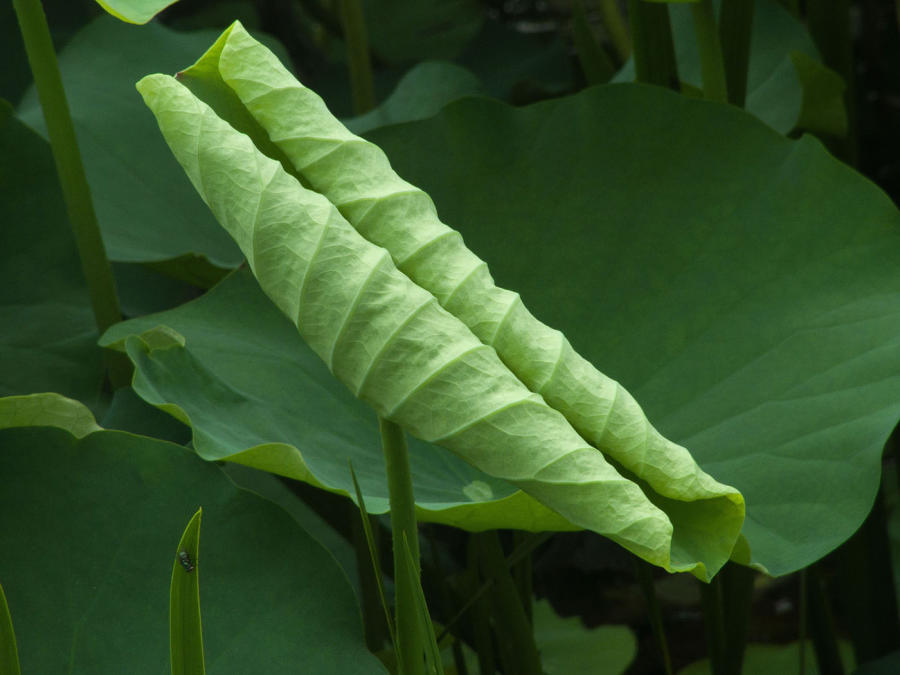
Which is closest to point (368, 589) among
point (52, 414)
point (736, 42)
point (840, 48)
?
point (52, 414)

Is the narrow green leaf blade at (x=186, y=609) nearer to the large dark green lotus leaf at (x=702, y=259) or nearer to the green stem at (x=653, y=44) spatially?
the large dark green lotus leaf at (x=702, y=259)

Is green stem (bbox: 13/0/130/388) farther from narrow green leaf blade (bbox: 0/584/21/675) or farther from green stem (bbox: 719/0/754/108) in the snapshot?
green stem (bbox: 719/0/754/108)

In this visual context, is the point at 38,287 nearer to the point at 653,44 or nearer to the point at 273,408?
the point at 273,408

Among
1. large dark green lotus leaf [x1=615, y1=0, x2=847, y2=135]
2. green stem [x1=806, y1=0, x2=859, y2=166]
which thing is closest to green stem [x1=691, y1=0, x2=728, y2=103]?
large dark green lotus leaf [x1=615, y1=0, x2=847, y2=135]

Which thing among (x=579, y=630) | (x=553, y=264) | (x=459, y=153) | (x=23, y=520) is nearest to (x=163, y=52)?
(x=459, y=153)

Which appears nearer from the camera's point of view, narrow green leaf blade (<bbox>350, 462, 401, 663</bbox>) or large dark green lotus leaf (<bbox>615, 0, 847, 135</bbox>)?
narrow green leaf blade (<bbox>350, 462, 401, 663</bbox>)

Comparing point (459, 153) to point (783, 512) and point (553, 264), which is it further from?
point (783, 512)
